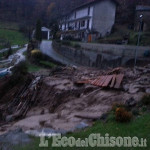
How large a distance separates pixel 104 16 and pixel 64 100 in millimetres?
32452

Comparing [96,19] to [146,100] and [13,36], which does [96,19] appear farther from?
[146,100]

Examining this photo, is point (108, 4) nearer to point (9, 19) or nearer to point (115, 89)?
point (115, 89)

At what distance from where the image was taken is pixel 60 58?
29.2 metres

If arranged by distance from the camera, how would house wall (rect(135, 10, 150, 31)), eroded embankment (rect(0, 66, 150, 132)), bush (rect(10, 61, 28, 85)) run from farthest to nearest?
house wall (rect(135, 10, 150, 31))
bush (rect(10, 61, 28, 85))
eroded embankment (rect(0, 66, 150, 132))

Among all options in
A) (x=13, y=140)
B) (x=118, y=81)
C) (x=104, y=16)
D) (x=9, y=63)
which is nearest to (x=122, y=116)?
(x=13, y=140)

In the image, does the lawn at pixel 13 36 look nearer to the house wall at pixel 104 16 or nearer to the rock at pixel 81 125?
the house wall at pixel 104 16

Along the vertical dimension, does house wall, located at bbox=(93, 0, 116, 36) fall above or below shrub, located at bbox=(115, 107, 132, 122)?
above

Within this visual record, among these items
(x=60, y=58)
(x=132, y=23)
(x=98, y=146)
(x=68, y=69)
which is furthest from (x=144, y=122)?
(x=132, y=23)

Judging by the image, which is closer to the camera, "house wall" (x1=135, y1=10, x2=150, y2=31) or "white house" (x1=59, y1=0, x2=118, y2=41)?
"house wall" (x1=135, y1=10, x2=150, y2=31)

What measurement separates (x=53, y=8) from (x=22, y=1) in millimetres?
14606

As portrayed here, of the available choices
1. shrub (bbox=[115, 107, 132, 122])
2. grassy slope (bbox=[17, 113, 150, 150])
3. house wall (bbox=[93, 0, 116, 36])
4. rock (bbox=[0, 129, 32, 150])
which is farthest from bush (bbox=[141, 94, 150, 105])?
house wall (bbox=[93, 0, 116, 36])

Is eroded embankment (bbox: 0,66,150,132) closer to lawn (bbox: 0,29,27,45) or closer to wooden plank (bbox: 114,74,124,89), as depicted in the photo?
wooden plank (bbox: 114,74,124,89)

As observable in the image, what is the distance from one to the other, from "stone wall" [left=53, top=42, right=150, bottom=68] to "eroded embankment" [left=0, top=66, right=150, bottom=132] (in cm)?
700

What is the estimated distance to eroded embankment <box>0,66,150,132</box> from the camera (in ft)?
30.7
